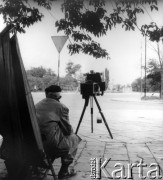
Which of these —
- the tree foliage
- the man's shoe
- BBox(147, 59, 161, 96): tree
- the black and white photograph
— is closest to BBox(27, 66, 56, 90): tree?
the tree foliage

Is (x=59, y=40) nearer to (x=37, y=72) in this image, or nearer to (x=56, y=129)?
(x=56, y=129)

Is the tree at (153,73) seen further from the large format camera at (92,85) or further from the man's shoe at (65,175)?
the man's shoe at (65,175)

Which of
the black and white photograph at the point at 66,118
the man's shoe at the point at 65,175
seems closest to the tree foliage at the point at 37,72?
the black and white photograph at the point at 66,118

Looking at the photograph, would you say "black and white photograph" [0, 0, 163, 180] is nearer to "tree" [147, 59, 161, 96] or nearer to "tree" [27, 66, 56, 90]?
"tree" [147, 59, 161, 96]

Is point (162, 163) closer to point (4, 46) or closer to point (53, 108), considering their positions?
point (53, 108)

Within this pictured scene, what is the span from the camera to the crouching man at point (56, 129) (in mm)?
3883

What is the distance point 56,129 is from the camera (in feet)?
12.9

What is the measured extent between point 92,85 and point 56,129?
12.6ft

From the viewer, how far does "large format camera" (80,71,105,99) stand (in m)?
7.70

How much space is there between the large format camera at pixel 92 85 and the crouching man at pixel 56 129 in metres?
3.54

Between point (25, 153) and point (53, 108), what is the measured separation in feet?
2.48

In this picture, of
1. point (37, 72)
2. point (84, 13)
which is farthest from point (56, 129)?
point (37, 72)

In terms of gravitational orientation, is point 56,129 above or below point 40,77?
below

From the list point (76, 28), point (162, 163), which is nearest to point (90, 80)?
point (76, 28)
